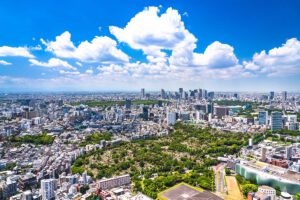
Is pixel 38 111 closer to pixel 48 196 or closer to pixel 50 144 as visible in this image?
pixel 50 144

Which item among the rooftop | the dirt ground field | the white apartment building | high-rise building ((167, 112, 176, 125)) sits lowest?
the dirt ground field

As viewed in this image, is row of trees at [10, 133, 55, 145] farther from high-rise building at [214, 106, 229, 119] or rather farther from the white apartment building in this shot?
high-rise building at [214, 106, 229, 119]

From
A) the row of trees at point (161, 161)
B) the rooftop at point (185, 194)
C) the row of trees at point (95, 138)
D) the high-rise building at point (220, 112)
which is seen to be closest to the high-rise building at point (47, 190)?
the row of trees at point (161, 161)

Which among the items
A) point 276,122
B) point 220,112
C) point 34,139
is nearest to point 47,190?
point 34,139

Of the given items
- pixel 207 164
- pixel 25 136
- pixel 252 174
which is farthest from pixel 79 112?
pixel 252 174

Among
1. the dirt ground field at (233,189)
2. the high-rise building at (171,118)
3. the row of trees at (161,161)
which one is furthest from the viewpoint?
the high-rise building at (171,118)

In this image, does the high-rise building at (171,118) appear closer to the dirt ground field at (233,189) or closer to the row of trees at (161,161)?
the row of trees at (161,161)

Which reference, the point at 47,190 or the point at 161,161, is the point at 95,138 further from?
the point at 47,190

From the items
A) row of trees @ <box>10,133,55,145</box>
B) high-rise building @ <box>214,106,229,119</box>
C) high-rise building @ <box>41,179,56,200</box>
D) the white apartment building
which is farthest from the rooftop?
high-rise building @ <box>214,106,229,119</box>
